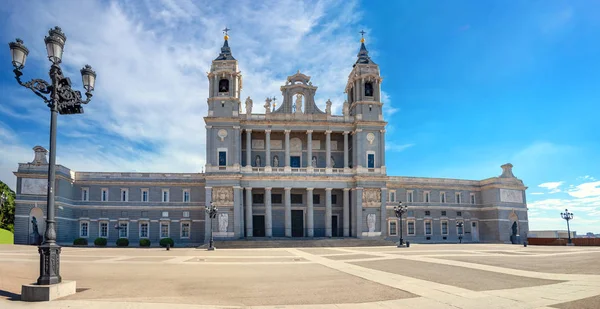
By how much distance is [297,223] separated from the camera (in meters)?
58.7

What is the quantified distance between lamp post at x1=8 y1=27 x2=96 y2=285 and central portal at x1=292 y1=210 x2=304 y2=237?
45034 millimetres

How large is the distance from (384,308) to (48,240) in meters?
10.6

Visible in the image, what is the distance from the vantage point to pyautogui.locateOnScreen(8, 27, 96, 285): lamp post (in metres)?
13.1

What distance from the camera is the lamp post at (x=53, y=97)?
43.1 feet

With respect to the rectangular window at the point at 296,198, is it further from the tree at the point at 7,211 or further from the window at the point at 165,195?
the tree at the point at 7,211

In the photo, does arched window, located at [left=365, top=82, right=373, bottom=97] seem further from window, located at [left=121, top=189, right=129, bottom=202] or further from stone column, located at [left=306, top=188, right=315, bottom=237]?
window, located at [left=121, top=189, right=129, bottom=202]

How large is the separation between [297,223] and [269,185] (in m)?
7.44

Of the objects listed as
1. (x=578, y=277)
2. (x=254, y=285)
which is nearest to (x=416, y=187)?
(x=578, y=277)

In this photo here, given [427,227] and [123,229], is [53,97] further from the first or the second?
[427,227]

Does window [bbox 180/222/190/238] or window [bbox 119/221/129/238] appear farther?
window [bbox 180/222/190/238]

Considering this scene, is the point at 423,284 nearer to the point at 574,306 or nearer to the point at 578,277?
the point at 574,306

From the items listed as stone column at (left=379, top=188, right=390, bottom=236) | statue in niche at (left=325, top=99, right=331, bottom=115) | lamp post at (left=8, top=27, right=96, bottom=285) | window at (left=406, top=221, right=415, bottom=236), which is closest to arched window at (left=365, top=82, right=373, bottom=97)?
statue in niche at (left=325, top=99, right=331, bottom=115)

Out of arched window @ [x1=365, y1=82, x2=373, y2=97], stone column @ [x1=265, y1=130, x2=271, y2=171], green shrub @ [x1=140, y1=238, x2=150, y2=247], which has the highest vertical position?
arched window @ [x1=365, y1=82, x2=373, y2=97]

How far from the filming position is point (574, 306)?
38.6 feet
